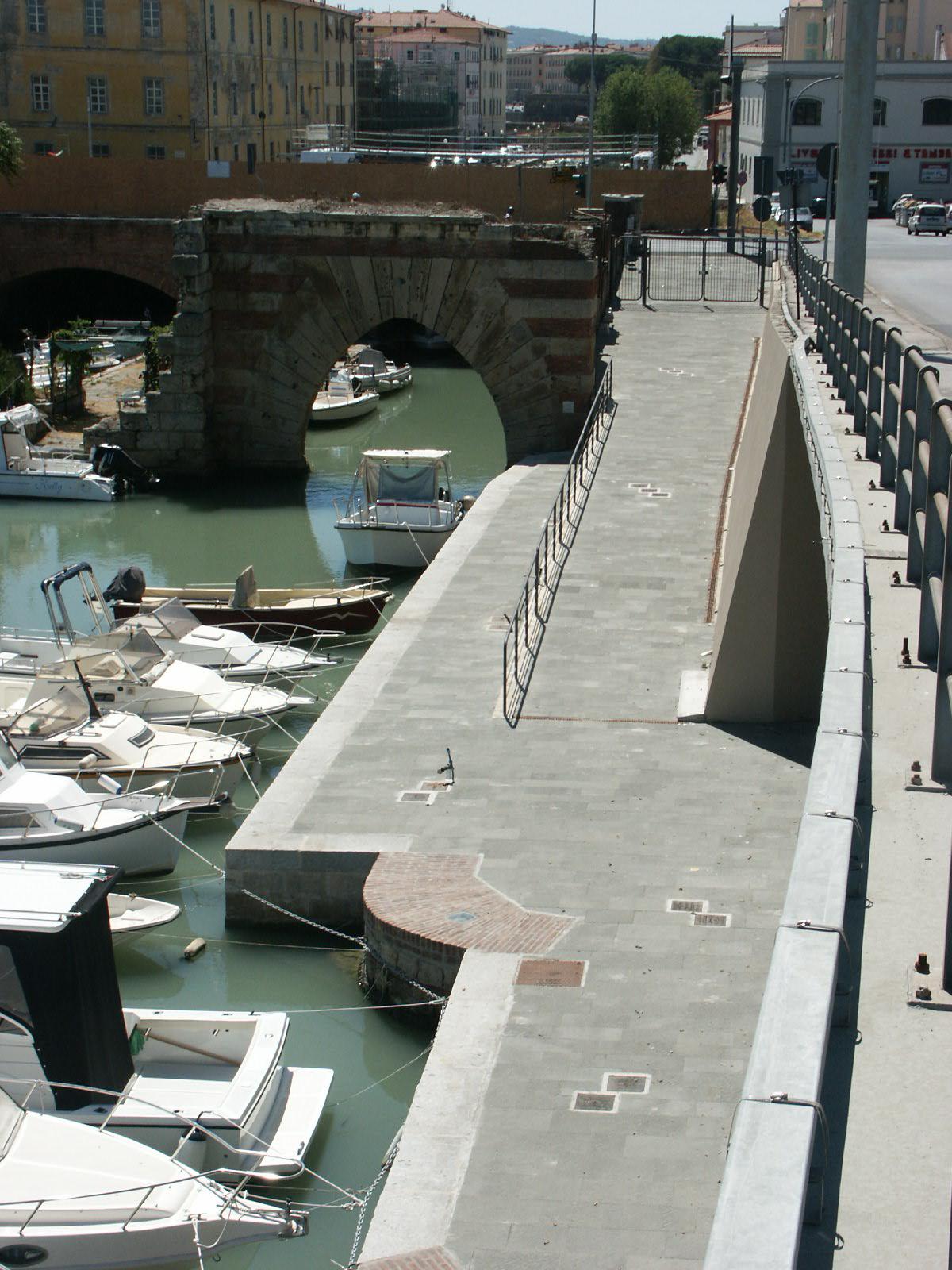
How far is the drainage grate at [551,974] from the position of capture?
13070mm

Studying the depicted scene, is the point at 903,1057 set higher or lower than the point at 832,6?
lower

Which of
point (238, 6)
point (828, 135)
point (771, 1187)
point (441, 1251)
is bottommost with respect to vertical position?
point (441, 1251)

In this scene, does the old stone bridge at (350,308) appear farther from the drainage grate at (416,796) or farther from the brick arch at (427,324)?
the drainage grate at (416,796)

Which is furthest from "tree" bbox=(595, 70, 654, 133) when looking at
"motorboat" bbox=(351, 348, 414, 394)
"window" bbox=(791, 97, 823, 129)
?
"motorboat" bbox=(351, 348, 414, 394)

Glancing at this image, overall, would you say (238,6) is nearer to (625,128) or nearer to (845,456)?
(625,128)

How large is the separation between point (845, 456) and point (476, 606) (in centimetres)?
991

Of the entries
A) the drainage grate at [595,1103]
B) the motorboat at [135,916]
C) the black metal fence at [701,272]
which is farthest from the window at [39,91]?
the drainage grate at [595,1103]

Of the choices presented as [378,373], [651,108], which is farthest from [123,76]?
[651,108]

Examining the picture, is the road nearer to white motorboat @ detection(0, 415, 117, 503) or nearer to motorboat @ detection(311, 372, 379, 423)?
motorboat @ detection(311, 372, 379, 423)

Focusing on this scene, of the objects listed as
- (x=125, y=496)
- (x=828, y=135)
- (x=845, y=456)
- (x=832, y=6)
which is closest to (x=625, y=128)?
(x=832, y=6)

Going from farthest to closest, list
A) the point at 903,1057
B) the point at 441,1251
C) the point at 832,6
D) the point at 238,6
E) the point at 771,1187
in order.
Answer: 1. the point at 832,6
2. the point at 238,6
3. the point at 441,1251
4. the point at 903,1057
5. the point at 771,1187

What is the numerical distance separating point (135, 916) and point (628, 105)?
109828mm

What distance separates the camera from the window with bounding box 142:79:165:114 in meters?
68.5

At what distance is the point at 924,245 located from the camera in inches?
1984
